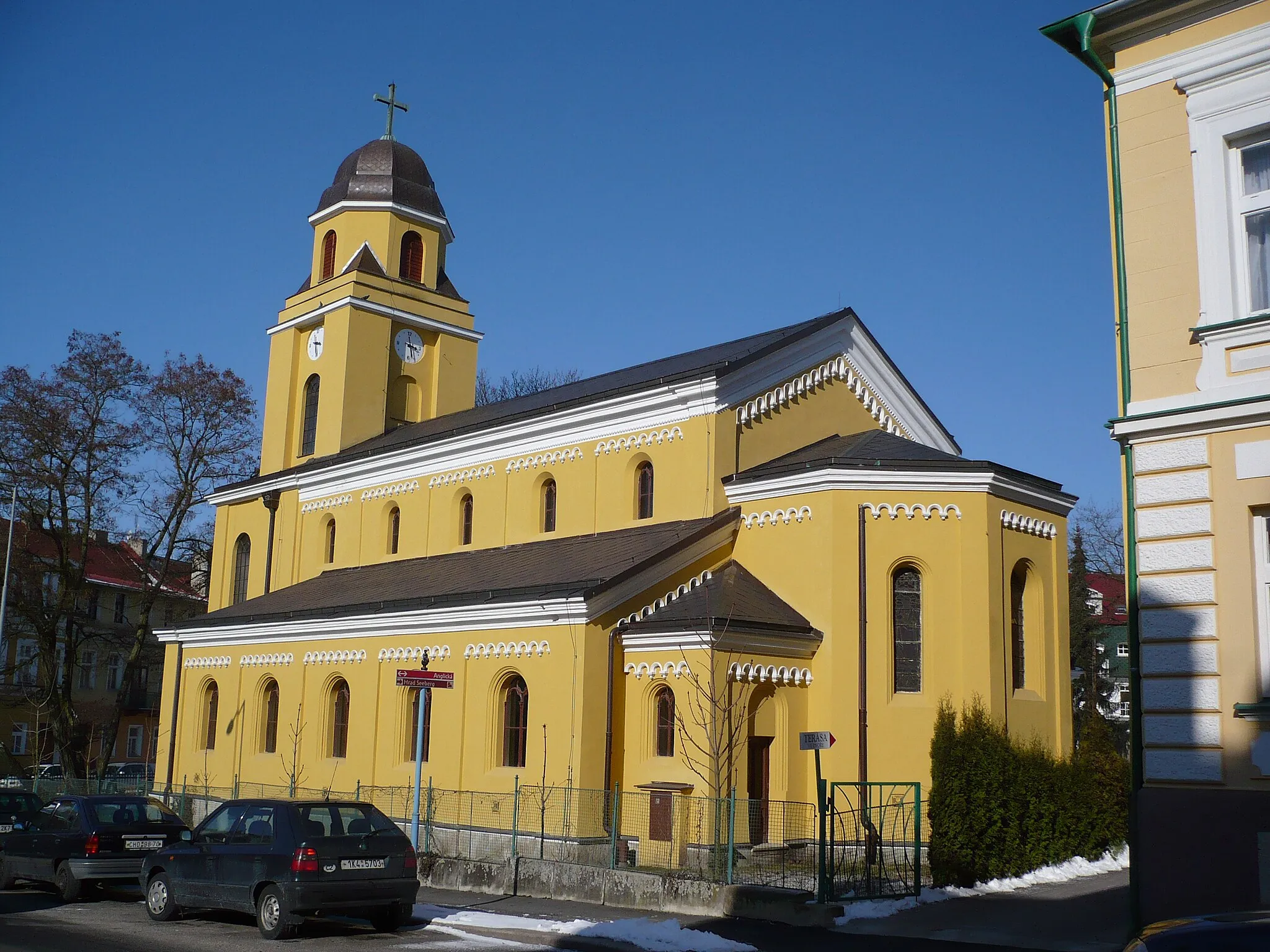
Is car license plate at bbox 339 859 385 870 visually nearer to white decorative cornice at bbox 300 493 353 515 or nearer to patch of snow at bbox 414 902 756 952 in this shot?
patch of snow at bbox 414 902 756 952

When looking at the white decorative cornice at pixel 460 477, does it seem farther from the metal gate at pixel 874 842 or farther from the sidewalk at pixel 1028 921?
the sidewalk at pixel 1028 921

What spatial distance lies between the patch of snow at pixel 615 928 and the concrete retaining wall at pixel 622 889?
2.84 ft

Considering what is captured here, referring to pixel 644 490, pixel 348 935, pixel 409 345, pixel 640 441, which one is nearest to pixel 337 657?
pixel 644 490

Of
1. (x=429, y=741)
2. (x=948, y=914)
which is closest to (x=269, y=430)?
(x=429, y=741)

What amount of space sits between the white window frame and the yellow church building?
98.9 ft

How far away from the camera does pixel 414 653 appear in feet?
84.4

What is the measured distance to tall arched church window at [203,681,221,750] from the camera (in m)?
32.4

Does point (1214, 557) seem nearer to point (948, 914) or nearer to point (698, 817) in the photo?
point (948, 914)

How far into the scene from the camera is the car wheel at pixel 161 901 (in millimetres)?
15102

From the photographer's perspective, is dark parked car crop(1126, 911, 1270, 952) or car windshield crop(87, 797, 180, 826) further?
car windshield crop(87, 797, 180, 826)

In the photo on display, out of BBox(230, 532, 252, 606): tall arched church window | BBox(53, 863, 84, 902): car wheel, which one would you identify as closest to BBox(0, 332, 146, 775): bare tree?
BBox(230, 532, 252, 606): tall arched church window

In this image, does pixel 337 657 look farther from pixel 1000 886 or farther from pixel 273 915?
pixel 1000 886

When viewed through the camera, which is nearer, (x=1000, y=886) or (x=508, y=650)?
(x=1000, y=886)

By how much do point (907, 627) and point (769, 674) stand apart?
2.69m
